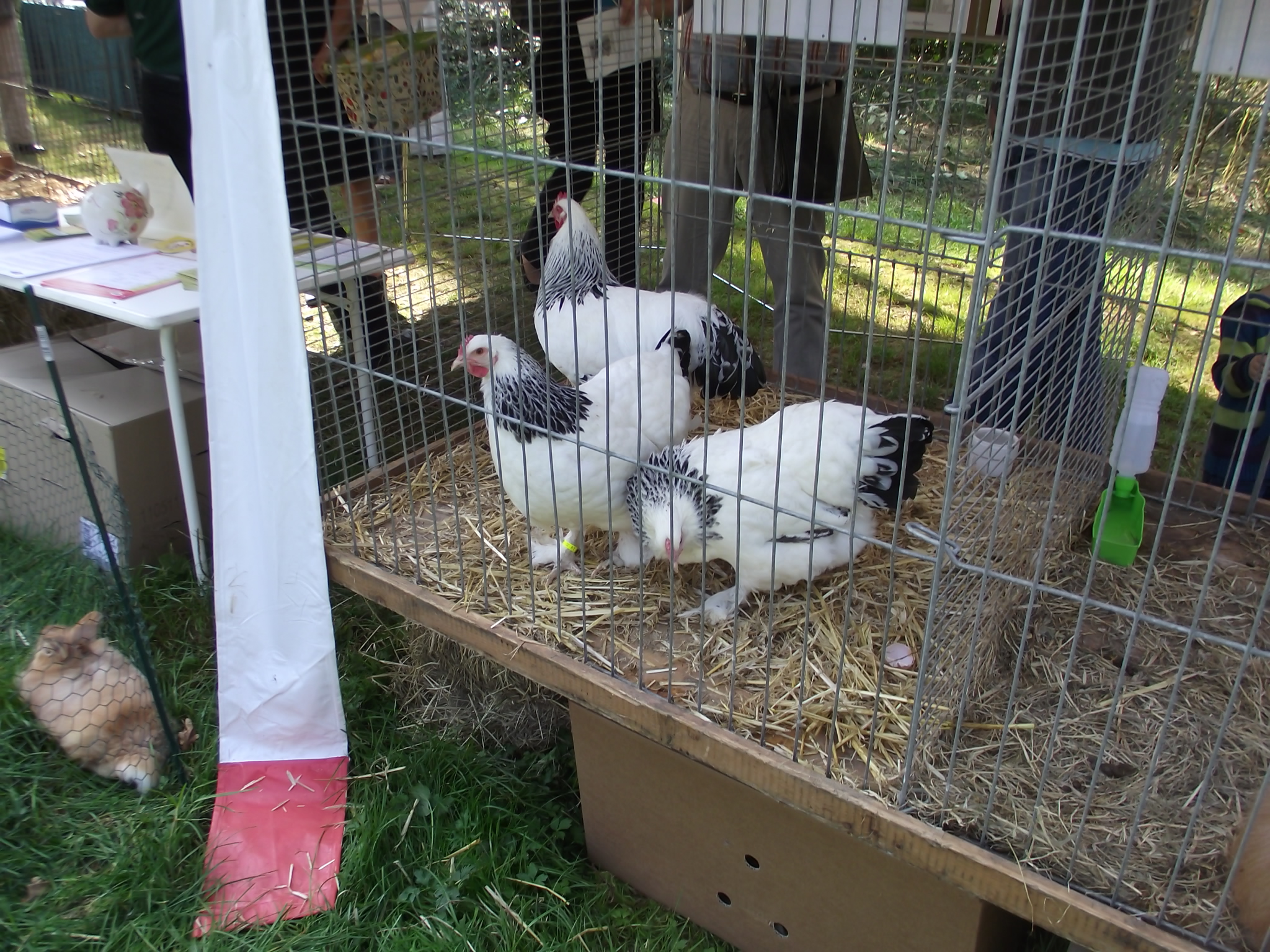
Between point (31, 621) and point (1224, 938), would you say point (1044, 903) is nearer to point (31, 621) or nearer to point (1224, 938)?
point (1224, 938)

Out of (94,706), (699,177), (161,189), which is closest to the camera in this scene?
(94,706)

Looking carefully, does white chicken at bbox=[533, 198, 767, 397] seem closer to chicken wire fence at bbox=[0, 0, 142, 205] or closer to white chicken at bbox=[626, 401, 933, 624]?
white chicken at bbox=[626, 401, 933, 624]

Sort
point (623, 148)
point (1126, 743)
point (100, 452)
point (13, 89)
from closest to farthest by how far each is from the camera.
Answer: point (1126, 743) → point (100, 452) → point (623, 148) → point (13, 89)

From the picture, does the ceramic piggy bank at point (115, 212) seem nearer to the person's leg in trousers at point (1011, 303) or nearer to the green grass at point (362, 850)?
the green grass at point (362, 850)

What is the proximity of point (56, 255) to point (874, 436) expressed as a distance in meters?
2.19

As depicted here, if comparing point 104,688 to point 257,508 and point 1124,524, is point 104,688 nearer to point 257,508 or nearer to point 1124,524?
point 257,508

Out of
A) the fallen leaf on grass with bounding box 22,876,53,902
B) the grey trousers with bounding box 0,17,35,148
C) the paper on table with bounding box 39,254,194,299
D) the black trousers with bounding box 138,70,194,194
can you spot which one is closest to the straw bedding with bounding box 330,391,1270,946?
the paper on table with bounding box 39,254,194,299

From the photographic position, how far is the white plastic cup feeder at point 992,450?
51.3 inches

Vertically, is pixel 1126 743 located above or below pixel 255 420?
below

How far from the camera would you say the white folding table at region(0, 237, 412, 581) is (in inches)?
83.2

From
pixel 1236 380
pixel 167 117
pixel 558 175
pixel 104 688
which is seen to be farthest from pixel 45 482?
pixel 1236 380

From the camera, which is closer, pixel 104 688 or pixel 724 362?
pixel 104 688

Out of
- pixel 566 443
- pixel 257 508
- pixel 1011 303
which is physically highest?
pixel 1011 303

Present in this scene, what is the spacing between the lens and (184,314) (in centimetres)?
215
